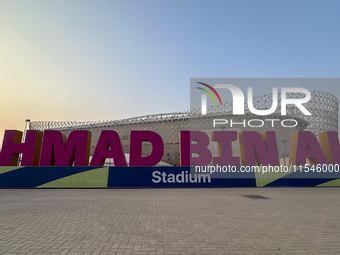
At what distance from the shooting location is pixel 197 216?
22.2 ft

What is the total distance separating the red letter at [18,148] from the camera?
52.0ft

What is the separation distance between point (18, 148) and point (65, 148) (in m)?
3.23

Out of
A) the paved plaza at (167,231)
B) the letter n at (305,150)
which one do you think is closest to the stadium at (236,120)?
the letter n at (305,150)

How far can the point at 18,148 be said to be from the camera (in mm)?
16172

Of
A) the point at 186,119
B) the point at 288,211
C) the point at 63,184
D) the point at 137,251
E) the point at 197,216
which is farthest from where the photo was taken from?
the point at 186,119

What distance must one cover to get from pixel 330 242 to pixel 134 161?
41.9ft

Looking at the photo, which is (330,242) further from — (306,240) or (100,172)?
(100,172)

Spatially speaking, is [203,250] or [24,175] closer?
[203,250]

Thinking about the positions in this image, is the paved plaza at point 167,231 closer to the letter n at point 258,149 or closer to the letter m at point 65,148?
the letter m at point 65,148

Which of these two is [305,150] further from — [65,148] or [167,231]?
[65,148]

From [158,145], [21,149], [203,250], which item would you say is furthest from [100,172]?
[203,250]

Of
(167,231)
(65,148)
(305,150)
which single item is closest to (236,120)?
(305,150)

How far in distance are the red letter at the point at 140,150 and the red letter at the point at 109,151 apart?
80cm

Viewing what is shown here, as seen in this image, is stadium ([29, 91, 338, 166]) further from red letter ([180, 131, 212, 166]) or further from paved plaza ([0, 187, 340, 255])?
paved plaza ([0, 187, 340, 255])
